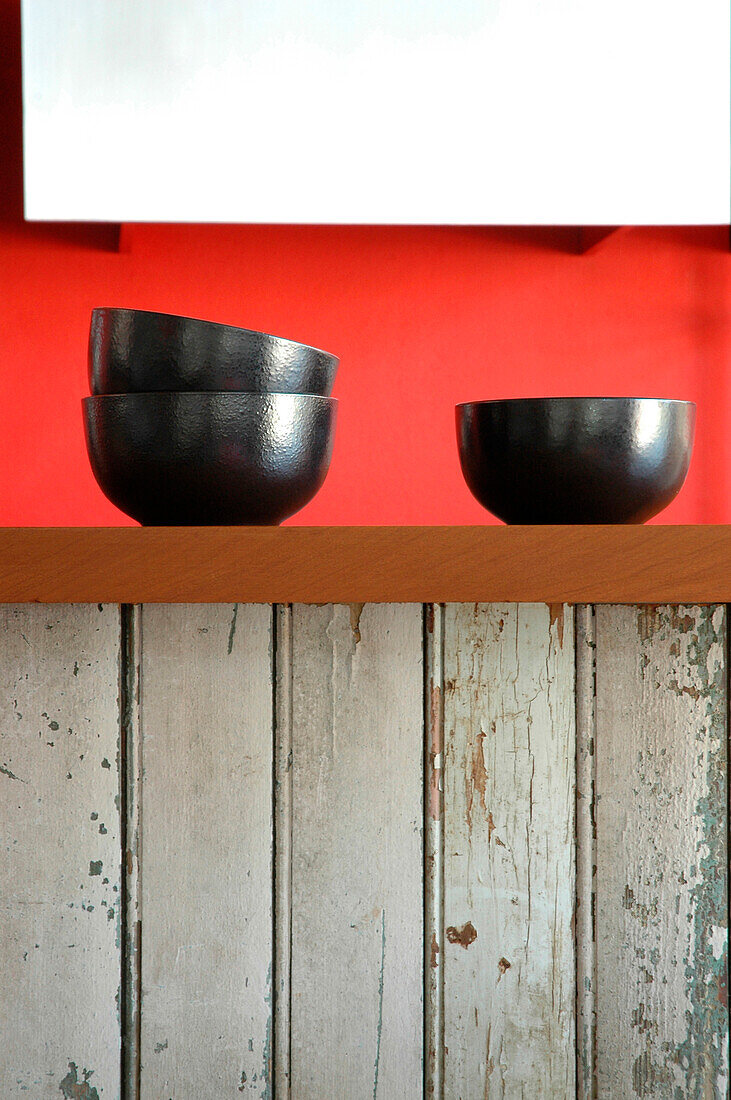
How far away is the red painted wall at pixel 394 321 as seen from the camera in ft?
8.52

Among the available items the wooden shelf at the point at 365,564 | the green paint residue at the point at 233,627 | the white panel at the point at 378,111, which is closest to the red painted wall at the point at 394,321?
the white panel at the point at 378,111

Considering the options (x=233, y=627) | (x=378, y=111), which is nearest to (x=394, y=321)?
(x=378, y=111)

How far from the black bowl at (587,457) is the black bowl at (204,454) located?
0.14 meters

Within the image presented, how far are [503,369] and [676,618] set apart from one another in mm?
2083

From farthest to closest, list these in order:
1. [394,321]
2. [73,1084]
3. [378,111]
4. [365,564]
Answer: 1. [394,321]
2. [378,111]
3. [73,1084]
4. [365,564]

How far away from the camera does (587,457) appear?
0.62 metres

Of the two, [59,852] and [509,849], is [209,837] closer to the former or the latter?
[59,852]

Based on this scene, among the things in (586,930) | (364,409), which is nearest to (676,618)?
(586,930)

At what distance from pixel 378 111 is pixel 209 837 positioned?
1.82m

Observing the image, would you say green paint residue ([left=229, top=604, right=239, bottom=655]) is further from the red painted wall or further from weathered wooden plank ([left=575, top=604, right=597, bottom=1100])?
the red painted wall

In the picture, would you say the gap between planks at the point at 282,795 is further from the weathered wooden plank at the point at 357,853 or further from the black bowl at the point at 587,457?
the black bowl at the point at 587,457

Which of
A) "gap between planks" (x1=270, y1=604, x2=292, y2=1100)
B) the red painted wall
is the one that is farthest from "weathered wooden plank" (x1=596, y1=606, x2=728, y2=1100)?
the red painted wall

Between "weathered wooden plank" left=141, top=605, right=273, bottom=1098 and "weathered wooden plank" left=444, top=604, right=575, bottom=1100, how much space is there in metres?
0.13

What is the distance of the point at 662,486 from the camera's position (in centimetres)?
63
